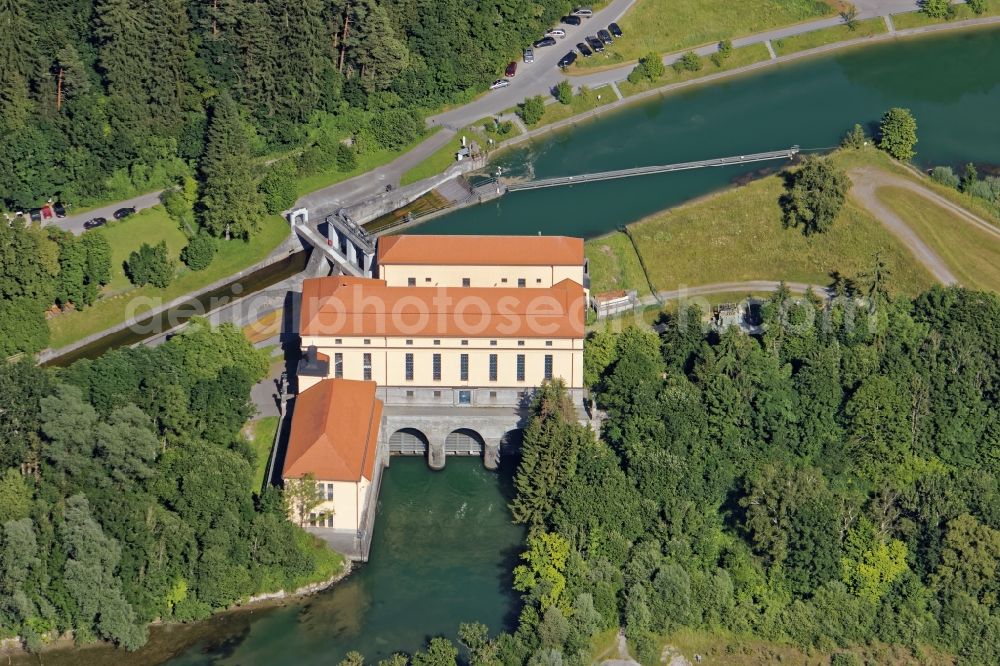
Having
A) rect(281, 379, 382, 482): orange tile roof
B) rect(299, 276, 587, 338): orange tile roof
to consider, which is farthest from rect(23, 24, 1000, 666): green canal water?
rect(299, 276, 587, 338): orange tile roof

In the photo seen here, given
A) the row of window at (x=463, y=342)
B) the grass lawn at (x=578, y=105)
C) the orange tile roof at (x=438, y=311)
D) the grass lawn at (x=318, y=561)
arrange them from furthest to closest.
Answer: the grass lawn at (x=578, y=105) < the row of window at (x=463, y=342) < the orange tile roof at (x=438, y=311) < the grass lawn at (x=318, y=561)

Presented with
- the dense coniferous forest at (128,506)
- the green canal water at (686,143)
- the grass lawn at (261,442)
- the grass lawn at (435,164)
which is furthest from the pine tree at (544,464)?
the grass lawn at (435,164)

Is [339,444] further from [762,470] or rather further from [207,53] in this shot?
[207,53]

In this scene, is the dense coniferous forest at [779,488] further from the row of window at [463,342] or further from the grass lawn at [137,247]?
the grass lawn at [137,247]

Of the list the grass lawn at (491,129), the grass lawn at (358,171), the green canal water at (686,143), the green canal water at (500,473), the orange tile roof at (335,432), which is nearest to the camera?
the green canal water at (500,473)

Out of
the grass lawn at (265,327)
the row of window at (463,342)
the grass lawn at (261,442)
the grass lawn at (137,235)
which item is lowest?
the grass lawn at (261,442)

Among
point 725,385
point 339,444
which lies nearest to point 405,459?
point 339,444
